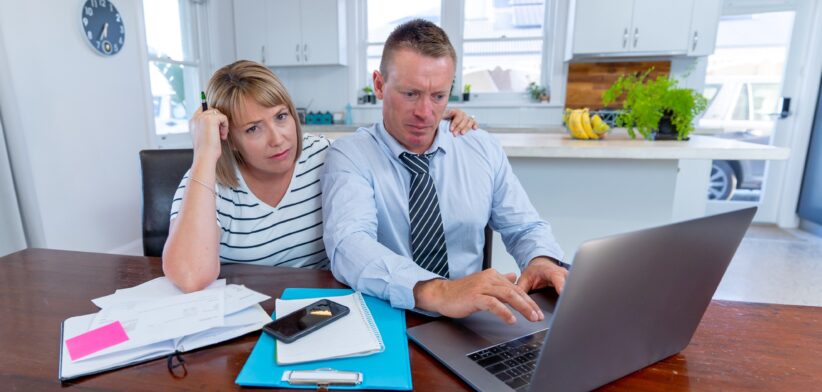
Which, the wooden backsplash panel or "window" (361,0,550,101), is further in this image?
"window" (361,0,550,101)

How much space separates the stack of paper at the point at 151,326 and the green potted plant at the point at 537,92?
4.00 metres

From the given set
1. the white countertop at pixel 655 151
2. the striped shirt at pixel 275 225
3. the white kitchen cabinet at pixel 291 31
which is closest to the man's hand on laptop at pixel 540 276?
the striped shirt at pixel 275 225

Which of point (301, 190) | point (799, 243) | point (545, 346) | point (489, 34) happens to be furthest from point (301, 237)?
point (799, 243)

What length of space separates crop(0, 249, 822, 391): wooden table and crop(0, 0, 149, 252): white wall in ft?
6.57

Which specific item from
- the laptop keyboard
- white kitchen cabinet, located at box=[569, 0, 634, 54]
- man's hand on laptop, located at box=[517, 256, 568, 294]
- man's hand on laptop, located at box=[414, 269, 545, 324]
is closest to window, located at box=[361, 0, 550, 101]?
white kitchen cabinet, located at box=[569, 0, 634, 54]

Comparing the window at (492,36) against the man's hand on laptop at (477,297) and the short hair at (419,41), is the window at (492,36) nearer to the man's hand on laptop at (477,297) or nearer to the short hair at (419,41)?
the short hair at (419,41)

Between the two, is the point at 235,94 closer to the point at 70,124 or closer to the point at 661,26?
the point at 70,124

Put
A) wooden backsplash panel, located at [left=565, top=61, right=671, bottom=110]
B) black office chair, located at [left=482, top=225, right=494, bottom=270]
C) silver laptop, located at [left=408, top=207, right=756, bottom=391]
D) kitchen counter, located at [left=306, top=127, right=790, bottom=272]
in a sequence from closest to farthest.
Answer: silver laptop, located at [left=408, top=207, right=756, bottom=391]
black office chair, located at [left=482, top=225, right=494, bottom=270]
kitchen counter, located at [left=306, top=127, right=790, bottom=272]
wooden backsplash panel, located at [left=565, top=61, right=671, bottom=110]

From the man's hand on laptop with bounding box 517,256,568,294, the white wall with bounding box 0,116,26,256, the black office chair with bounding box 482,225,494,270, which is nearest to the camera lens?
the man's hand on laptop with bounding box 517,256,568,294

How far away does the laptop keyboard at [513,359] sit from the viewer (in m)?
0.61

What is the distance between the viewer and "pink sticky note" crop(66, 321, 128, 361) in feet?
2.26

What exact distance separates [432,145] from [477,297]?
0.66 metres

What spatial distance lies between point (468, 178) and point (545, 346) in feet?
2.82

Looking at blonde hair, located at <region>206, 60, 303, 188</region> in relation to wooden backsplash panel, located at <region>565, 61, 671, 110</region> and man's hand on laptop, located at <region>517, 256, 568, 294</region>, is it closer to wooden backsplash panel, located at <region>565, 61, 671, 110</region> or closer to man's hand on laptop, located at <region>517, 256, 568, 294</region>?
man's hand on laptop, located at <region>517, 256, 568, 294</region>
